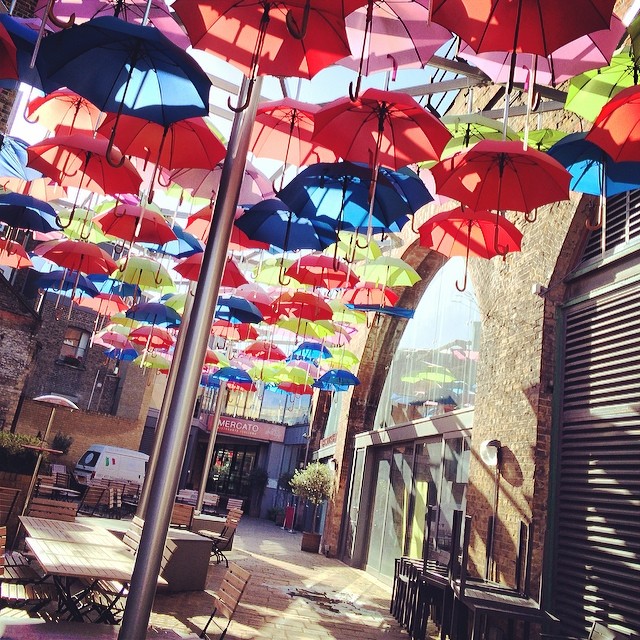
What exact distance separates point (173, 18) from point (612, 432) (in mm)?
5441

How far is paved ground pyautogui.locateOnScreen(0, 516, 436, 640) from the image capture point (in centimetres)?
576

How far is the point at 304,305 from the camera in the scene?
7.86 meters

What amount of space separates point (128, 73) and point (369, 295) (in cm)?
463

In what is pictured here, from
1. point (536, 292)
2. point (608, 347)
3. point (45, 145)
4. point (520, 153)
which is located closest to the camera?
point (520, 153)

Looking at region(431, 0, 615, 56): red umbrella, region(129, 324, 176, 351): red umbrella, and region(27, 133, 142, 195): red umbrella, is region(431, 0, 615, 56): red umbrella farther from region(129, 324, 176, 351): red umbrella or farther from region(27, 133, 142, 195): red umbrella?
region(129, 324, 176, 351): red umbrella

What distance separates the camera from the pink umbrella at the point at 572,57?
3436 millimetres

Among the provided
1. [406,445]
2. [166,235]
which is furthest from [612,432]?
[406,445]

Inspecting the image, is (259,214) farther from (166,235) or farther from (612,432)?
(612,432)

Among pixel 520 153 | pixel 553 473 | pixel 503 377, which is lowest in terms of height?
pixel 553 473

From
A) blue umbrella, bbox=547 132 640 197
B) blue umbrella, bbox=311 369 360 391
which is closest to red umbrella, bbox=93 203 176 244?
blue umbrella, bbox=547 132 640 197

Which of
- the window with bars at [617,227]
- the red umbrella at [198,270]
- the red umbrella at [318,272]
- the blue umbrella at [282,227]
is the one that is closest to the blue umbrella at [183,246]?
the red umbrella at [198,270]

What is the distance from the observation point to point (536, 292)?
6.34 metres

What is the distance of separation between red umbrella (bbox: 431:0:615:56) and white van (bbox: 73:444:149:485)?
54.2 ft

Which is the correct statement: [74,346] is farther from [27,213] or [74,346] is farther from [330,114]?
[330,114]
